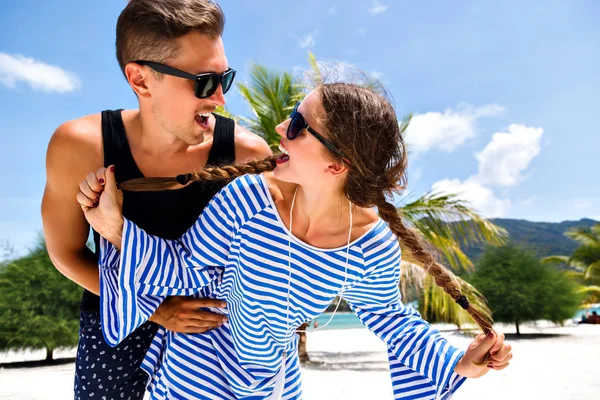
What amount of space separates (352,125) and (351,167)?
0.18 metres

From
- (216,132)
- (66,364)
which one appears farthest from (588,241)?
(216,132)

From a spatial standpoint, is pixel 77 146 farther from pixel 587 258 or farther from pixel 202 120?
pixel 587 258

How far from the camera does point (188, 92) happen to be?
280cm

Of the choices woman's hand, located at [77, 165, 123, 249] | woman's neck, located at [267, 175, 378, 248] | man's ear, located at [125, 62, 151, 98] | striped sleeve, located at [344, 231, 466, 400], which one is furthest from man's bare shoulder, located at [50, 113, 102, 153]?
striped sleeve, located at [344, 231, 466, 400]

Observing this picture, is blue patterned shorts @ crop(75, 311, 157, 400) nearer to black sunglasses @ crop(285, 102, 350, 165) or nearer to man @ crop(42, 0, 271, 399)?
man @ crop(42, 0, 271, 399)

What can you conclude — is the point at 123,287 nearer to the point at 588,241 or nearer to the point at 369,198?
the point at 369,198

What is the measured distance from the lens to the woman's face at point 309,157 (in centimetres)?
230

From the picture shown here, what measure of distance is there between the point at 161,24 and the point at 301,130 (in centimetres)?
99

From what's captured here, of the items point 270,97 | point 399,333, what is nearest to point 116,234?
point 399,333

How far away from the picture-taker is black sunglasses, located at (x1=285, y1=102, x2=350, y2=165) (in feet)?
7.50

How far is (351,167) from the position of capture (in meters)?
2.33

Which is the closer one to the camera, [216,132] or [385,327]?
[385,327]

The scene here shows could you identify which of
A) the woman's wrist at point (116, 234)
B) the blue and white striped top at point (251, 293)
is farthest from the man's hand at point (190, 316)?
the woman's wrist at point (116, 234)

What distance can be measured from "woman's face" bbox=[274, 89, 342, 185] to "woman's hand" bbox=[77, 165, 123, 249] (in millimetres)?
656
